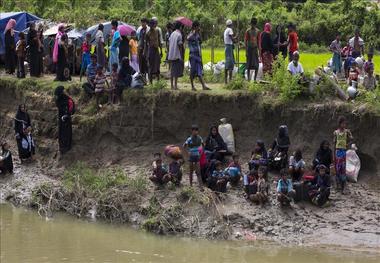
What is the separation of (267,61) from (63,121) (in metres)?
4.71

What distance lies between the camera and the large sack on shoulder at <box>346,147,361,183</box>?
1566 centimetres

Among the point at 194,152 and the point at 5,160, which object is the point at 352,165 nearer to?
the point at 194,152

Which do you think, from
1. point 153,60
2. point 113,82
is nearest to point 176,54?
point 153,60

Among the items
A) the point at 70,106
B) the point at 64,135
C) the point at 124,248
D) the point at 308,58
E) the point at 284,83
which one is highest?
Result: the point at 284,83

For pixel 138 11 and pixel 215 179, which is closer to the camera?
pixel 215 179

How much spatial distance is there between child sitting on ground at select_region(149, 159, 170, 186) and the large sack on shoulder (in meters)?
3.41

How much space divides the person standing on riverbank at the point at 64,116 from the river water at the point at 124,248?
3.29 metres

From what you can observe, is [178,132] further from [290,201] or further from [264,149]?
[290,201]

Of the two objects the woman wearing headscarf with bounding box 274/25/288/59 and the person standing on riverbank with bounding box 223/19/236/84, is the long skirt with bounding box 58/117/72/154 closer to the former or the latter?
the person standing on riverbank with bounding box 223/19/236/84

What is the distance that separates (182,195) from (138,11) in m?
17.9

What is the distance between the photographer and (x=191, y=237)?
48.5ft

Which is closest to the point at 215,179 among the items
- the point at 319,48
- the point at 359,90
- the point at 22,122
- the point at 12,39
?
the point at 359,90

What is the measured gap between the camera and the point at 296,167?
50.9 feet

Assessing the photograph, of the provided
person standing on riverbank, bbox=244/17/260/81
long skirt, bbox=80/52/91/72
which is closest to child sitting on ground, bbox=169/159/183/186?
person standing on riverbank, bbox=244/17/260/81
